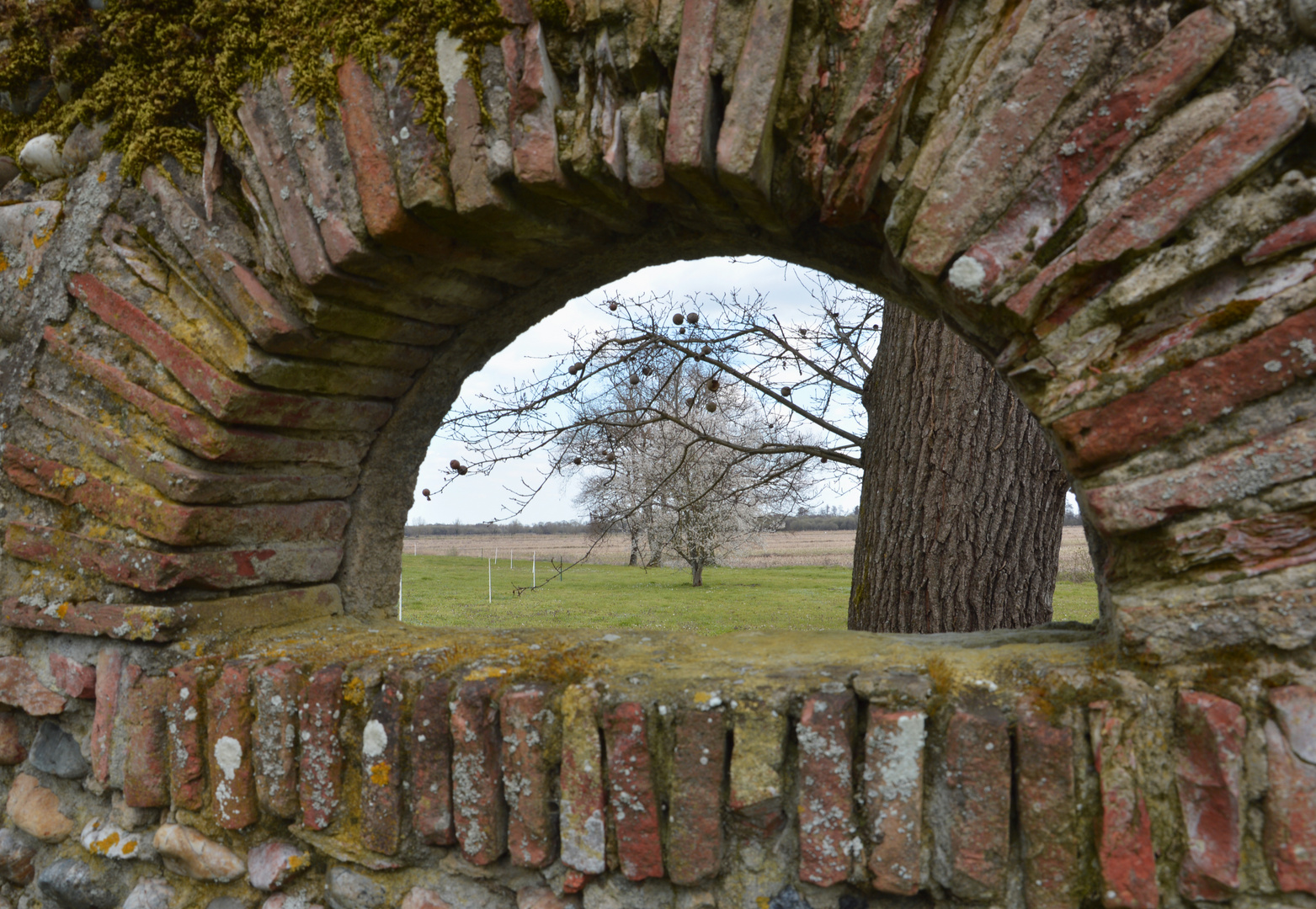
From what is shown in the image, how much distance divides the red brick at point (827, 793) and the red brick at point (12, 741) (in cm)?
178

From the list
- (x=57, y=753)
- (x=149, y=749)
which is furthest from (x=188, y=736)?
(x=57, y=753)

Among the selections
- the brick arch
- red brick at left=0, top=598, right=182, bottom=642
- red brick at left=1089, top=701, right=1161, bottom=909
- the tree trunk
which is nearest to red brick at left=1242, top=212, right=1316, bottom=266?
the brick arch

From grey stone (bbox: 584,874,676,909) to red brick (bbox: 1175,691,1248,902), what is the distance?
0.75m

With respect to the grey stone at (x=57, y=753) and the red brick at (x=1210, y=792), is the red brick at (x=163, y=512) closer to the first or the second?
the grey stone at (x=57, y=753)

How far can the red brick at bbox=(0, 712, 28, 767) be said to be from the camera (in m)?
1.75

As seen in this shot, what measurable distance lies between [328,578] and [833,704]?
4.22 ft

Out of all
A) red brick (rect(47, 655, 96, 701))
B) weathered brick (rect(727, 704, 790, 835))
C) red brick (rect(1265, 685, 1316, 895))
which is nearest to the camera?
red brick (rect(1265, 685, 1316, 895))

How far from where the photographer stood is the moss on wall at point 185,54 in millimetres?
1368

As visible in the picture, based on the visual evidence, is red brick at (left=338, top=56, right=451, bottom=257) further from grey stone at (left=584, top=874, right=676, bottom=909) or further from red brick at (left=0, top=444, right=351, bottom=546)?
grey stone at (left=584, top=874, right=676, bottom=909)

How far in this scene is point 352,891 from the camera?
1415 millimetres

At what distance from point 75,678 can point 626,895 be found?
4.22 ft

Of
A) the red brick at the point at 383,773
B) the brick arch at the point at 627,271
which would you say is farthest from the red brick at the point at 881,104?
the red brick at the point at 383,773

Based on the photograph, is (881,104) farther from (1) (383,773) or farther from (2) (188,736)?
(2) (188,736)

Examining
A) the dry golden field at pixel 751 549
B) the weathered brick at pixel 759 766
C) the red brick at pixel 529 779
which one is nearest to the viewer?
the weathered brick at pixel 759 766
